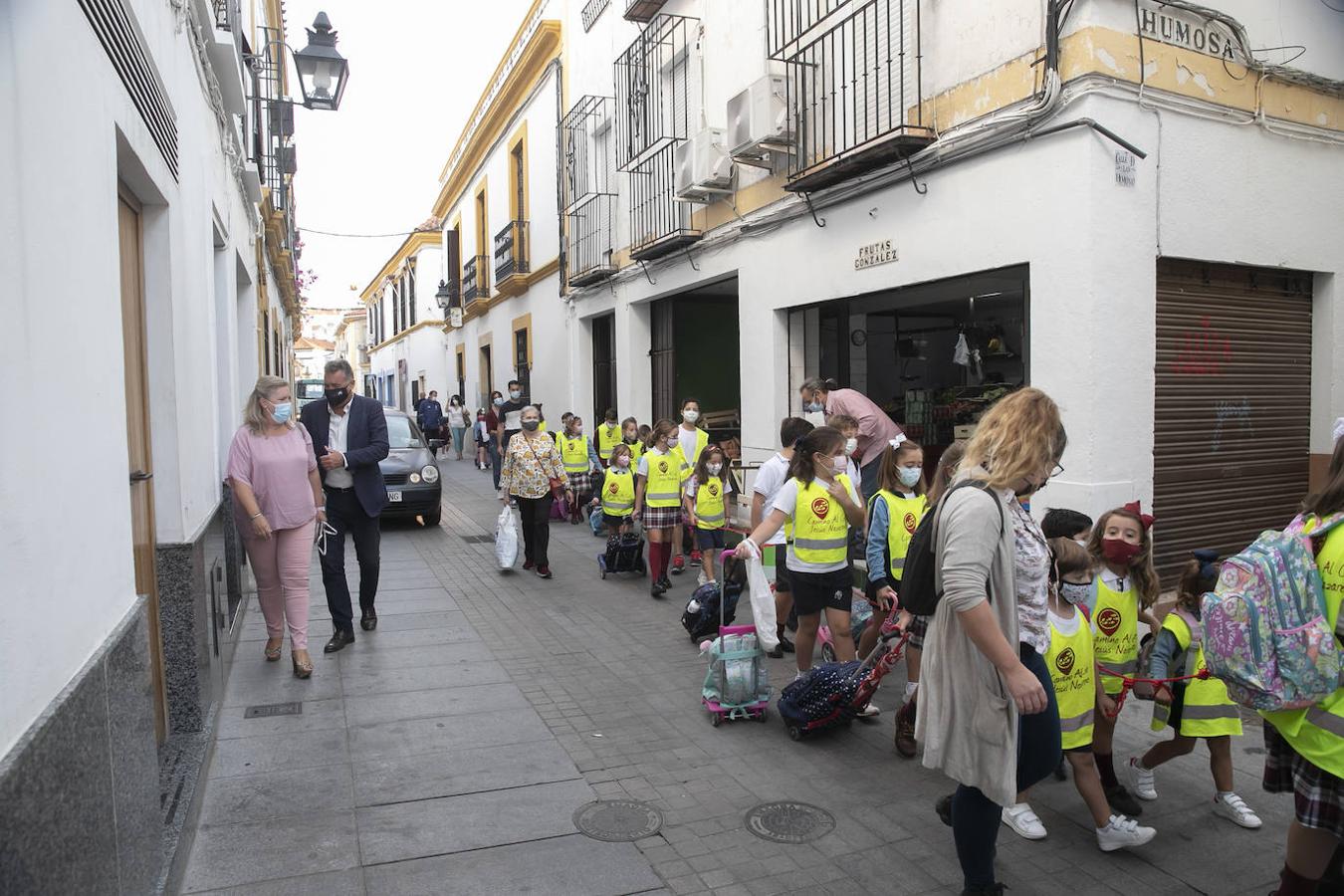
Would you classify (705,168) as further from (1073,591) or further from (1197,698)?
(1197,698)

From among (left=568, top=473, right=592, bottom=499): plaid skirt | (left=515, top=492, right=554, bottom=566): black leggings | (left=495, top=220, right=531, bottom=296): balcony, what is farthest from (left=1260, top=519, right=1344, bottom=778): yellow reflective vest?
(left=495, top=220, right=531, bottom=296): balcony

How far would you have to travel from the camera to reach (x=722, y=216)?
11148 millimetres

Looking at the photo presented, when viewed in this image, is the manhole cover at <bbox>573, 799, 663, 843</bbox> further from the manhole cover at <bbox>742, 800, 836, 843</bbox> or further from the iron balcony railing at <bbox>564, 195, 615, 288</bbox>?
the iron balcony railing at <bbox>564, 195, 615, 288</bbox>

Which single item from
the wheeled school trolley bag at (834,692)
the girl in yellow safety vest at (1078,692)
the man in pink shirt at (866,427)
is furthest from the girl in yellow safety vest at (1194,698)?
the man in pink shirt at (866,427)

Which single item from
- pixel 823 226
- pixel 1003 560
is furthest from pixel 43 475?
pixel 823 226

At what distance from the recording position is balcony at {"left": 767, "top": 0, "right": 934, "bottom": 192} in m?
7.70

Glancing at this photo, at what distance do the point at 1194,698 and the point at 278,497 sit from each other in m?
5.03

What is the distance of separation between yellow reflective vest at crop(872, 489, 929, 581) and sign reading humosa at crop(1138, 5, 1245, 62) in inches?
151

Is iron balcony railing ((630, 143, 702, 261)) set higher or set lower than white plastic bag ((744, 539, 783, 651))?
higher

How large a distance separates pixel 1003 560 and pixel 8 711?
2626mm

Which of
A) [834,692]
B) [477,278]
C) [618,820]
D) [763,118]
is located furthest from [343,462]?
[477,278]

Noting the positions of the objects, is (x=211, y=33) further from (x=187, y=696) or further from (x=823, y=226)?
(x=823, y=226)

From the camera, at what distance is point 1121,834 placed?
11.8ft

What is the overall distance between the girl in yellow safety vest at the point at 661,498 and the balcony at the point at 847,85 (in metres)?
2.79
